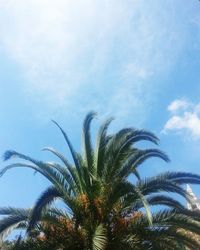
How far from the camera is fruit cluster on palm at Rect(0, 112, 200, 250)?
12.5 metres

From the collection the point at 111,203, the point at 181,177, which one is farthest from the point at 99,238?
the point at 181,177

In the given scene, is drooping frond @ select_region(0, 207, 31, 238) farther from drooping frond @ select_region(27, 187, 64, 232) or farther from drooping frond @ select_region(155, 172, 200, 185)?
drooping frond @ select_region(155, 172, 200, 185)

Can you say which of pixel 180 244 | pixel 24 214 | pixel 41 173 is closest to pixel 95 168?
pixel 41 173

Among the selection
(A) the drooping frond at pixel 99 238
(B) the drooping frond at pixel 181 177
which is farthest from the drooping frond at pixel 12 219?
(B) the drooping frond at pixel 181 177

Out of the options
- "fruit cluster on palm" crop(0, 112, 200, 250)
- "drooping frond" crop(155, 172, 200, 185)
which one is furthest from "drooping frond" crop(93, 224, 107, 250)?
"drooping frond" crop(155, 172, 200, 185)

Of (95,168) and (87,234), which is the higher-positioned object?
(95,168)

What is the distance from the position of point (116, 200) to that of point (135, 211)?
81 cm

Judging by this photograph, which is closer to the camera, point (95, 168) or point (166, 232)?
point (166, 232)

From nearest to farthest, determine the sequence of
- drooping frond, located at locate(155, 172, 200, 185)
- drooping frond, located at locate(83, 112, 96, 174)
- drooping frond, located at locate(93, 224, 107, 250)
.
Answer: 1. drooping frond, located at locate(93, 224, 107, 250)
2. drooping frond, located at locate(155, 172, 200, 185)
3. drooping frond, located at locate(83, 112, 96, 174)

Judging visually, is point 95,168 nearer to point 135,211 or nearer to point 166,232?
point 135,211

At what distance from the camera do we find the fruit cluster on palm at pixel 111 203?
12.5 metres

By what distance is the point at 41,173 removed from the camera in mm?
13422

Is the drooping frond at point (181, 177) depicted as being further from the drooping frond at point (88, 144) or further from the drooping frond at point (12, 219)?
the drooping frond at point (12, 219)

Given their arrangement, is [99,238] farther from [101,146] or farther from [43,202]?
[101,146]
